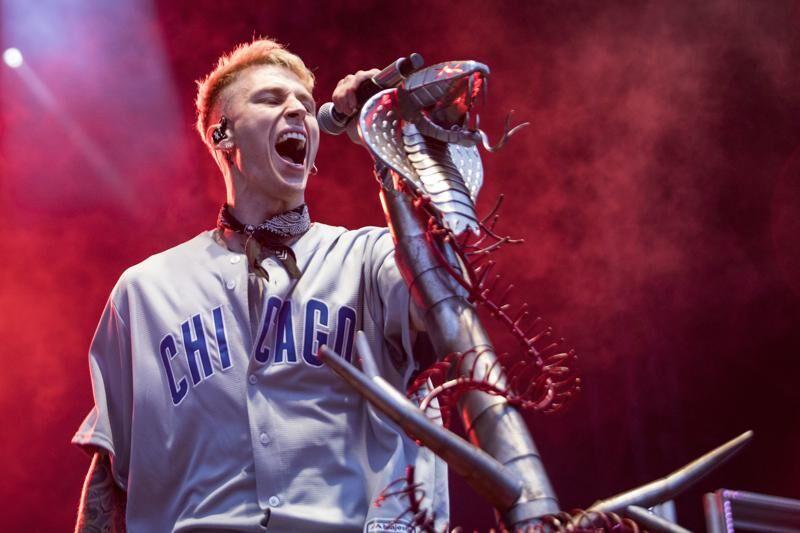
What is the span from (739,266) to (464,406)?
8.10 ft

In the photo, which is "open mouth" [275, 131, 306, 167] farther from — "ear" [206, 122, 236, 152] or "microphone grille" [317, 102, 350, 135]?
"microphone grille" [317, 102, 350, 135]

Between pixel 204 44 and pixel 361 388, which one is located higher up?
pixel 204 44

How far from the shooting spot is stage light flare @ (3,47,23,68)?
3.71m

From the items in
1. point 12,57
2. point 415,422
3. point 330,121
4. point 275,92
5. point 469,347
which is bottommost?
point 415,422

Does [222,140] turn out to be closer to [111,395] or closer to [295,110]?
[295,110]

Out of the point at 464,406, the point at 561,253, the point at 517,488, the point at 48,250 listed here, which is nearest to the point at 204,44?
the point at 48,250

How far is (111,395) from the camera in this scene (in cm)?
195

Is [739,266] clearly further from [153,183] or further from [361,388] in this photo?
[361,388]

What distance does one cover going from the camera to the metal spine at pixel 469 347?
1.24 metres

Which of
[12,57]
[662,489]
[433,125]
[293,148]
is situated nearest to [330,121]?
[433,125]

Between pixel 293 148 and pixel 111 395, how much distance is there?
741 millimetres

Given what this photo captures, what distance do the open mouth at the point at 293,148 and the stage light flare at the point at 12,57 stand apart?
1952mm

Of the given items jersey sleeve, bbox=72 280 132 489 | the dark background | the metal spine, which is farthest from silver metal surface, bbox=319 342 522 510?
the dark background

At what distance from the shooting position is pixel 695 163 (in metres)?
3.55
